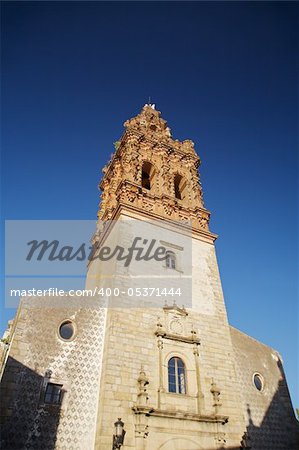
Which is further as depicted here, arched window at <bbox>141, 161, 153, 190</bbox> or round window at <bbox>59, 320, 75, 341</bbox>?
arched window at <bbox>141, 161, 153, 190</bbox>

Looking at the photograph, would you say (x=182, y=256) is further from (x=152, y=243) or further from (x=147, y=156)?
(x=147, y=156)

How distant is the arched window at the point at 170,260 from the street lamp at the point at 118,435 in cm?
673

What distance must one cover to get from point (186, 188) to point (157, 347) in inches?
415

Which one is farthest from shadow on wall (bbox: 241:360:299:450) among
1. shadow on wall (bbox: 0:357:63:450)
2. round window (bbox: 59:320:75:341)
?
round window (bbox: 59:320:75:341)

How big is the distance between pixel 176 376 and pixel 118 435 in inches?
121

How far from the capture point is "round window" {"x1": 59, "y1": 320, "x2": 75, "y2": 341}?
11330 mm

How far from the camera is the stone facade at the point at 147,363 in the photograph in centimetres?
966

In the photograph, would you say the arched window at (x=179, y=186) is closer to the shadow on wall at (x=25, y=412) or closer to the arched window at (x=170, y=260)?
the arched window at (x=170, y=260)

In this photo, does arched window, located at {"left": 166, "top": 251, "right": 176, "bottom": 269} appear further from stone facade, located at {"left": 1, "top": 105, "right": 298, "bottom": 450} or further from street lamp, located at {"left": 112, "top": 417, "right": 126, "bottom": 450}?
street lamp, located at {"left": 112, "top": 417, "right": 126, "bottom": 450}

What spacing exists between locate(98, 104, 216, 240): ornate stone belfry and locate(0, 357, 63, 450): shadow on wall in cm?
804

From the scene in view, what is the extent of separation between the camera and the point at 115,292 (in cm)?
1244

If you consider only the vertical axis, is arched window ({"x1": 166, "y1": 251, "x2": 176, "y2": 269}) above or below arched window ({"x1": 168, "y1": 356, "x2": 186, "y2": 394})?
above

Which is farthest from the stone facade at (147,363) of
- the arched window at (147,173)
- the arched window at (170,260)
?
the arched window at (147,173)

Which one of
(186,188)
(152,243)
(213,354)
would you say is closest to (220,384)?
(213,354)
